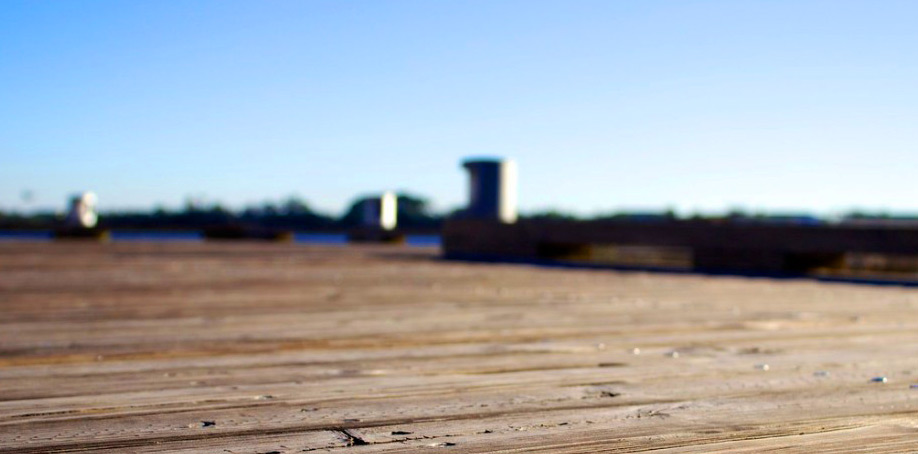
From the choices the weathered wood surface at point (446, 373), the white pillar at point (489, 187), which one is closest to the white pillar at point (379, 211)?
the white pillar at point (489, 187)

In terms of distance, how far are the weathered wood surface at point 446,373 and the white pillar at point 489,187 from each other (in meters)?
7.55

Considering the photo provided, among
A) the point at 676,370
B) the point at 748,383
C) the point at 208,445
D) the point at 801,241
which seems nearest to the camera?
the point at 208,445

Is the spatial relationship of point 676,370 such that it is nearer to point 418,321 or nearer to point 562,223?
point 418,321

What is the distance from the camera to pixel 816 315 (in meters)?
3.93

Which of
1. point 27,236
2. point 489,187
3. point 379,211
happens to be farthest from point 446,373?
point 27,236

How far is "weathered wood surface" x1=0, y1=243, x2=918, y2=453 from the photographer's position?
1.59m

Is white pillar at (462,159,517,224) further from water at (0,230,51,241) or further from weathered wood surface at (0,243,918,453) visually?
water at (0,230,51,241)

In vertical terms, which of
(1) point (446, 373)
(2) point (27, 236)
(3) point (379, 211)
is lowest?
(1) point (446, 373)

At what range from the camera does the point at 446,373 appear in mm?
2258

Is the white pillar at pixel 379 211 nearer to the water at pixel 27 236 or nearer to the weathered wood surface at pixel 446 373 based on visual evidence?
the water at pixel 27 236

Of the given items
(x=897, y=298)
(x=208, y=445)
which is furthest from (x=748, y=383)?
(x=897, y=298)

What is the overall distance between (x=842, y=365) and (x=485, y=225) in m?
8.62

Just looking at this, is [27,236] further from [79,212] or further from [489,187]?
[489,187]

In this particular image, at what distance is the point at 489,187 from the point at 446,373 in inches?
399
